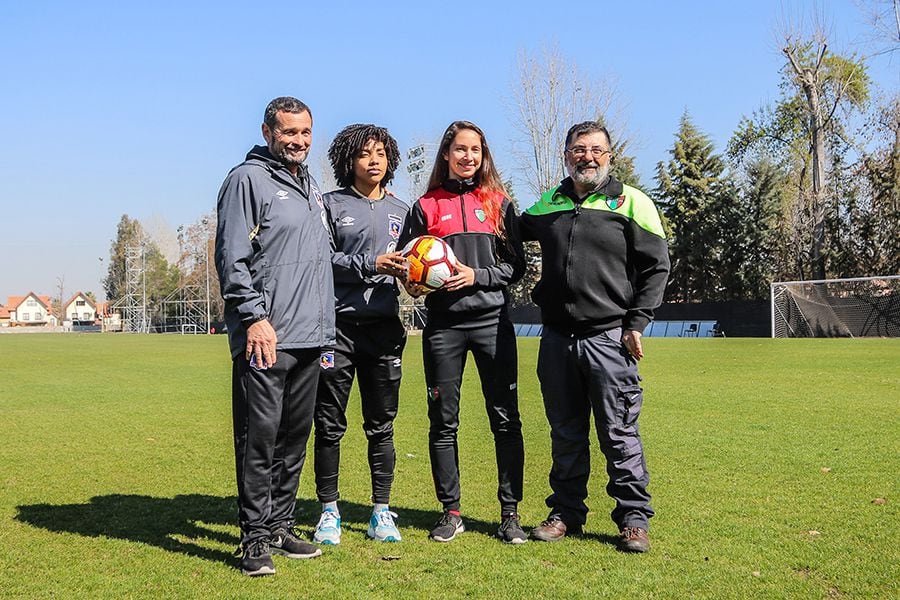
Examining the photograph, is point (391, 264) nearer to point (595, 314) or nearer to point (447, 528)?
point (595, 314)

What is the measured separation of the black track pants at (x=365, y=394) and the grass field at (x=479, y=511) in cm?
39

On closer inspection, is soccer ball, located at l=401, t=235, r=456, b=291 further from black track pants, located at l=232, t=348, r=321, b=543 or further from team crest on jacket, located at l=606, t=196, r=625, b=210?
team crest on jacket, located at l=606, t=196, r=625, b=210

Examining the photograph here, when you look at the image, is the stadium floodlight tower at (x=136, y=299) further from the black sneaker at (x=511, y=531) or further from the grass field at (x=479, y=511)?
the black sneaker at (x=511, y=531)

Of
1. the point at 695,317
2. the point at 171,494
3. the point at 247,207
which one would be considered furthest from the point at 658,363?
the point at 695,317

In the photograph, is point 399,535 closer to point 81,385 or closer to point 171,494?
point 171,494

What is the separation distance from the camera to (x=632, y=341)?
14.5 feet

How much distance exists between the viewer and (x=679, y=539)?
435 cm

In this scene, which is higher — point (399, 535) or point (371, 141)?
point (371, 141)

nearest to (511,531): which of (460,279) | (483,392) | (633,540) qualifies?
(633,540)

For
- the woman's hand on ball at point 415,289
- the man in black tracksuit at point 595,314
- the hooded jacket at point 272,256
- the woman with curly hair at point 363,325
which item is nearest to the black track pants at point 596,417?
the man in black tracksuit at point 595,314

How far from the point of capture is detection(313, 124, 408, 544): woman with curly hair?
179 inches

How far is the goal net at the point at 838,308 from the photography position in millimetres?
27797

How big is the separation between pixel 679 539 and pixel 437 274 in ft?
6.24

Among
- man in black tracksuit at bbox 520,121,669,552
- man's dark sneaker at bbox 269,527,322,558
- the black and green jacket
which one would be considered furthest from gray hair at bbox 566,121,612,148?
man's dark sneaker at bbox 269,527,322,558
